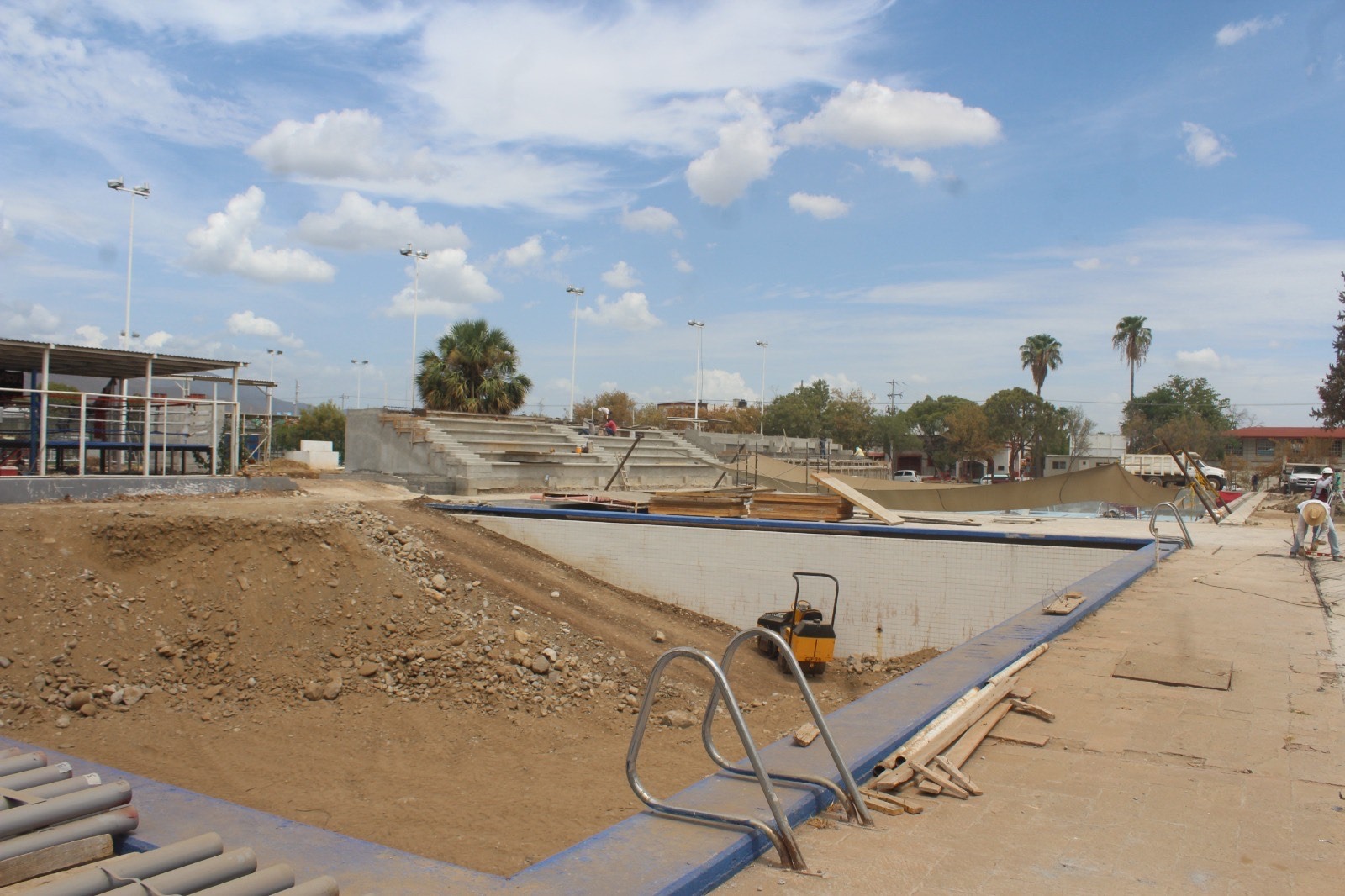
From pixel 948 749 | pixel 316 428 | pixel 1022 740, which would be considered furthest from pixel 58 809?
pixel 316 428

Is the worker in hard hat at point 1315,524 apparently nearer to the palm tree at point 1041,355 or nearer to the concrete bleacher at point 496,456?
the concrete bleacher at point 496,456

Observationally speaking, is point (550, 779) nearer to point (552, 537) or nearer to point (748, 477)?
point (552, 537)

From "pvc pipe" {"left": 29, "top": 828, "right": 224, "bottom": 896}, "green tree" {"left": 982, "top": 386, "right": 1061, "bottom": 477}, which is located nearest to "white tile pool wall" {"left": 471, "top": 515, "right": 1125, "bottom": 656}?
"pvc pipe" {"left": 29, "top": 828, "right": 224, "bottom": 896}

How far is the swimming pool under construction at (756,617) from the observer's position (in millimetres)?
3107

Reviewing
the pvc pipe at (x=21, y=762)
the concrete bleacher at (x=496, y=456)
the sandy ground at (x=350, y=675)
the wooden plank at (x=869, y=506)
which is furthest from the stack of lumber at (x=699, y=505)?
the pvc pipe at (x=21, y=762)

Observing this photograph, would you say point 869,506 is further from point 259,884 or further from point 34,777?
point 259,884

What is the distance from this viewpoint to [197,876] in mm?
2982

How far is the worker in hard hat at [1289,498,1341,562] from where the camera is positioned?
1187 cm

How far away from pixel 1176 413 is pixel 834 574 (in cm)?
7239

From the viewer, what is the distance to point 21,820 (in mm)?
3434

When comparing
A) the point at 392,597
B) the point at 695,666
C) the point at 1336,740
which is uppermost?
the point at 1336,740

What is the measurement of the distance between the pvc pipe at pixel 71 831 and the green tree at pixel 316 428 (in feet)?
181

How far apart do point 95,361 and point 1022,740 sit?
19378 millimetres

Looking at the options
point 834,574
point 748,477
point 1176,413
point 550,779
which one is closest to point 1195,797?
point 550,779
